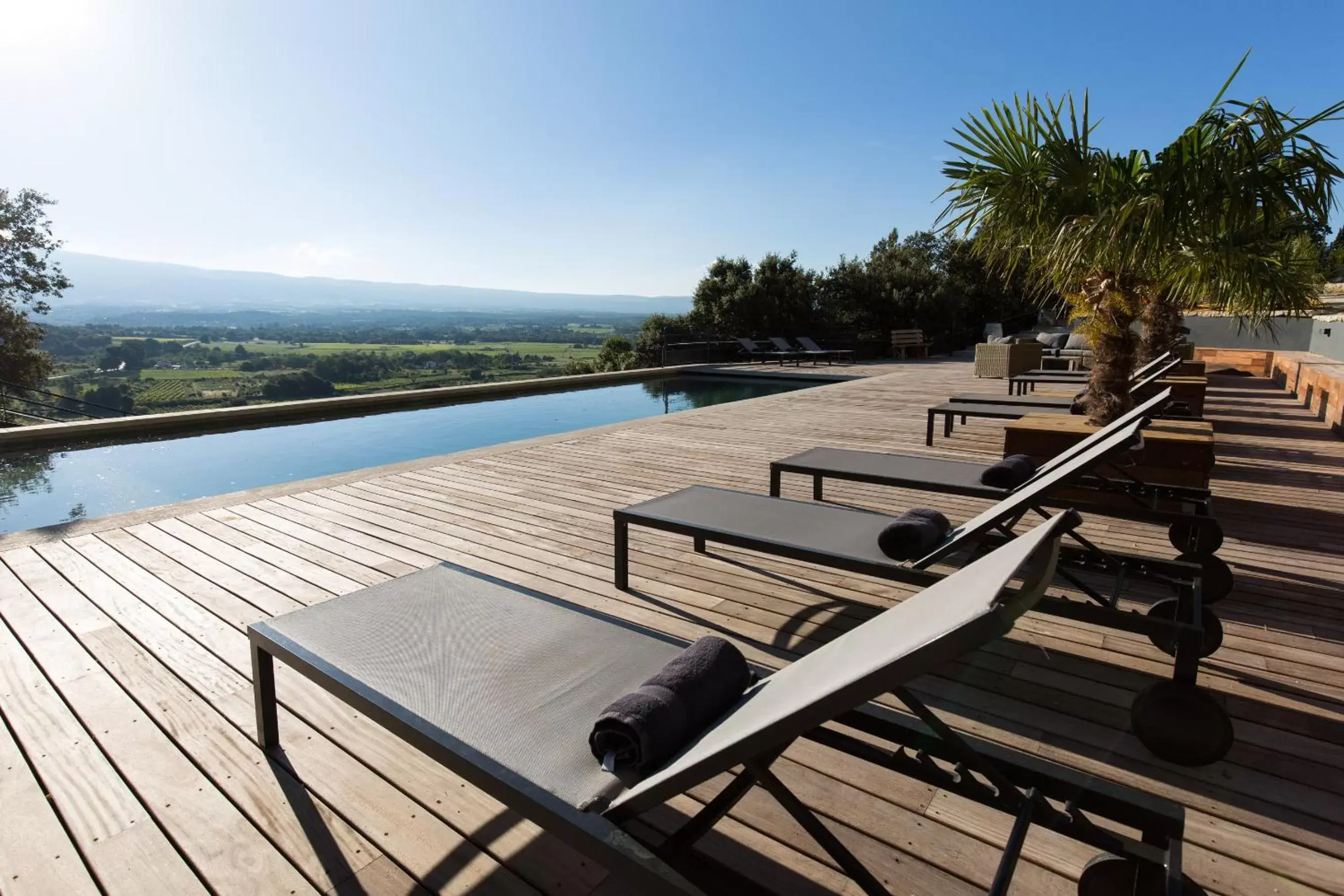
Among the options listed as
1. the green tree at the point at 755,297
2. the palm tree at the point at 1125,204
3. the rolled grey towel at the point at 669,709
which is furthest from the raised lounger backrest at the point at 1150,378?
the green tree at the point at 755,297

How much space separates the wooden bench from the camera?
17.8 m

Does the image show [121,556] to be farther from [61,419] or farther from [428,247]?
[428,247]

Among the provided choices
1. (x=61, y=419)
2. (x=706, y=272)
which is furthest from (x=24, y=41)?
(x=706, y=272)

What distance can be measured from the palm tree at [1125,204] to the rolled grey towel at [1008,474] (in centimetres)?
153

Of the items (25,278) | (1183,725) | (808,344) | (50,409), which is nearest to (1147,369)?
(1183,725)

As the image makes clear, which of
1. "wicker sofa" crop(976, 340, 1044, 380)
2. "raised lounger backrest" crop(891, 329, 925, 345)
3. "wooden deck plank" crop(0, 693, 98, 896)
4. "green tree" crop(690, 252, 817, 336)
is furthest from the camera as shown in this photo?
"green tree" crop(690, 252, 817, 336)

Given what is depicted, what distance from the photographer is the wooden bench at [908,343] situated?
1778cm

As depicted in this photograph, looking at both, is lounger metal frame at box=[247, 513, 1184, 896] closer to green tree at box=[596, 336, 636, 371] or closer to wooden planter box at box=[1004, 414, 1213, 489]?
wooden planter box at box=[1004, 414, 1213, 489]

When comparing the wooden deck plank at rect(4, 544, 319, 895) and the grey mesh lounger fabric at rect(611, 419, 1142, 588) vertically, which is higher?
the grey mesh lounger fabric at rect(611, 419, 1142, 588)

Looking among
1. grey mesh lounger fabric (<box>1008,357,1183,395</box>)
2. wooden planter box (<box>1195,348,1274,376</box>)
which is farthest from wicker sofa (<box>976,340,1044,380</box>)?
wooden planter box (<box>1195,348,1274,376</box>)

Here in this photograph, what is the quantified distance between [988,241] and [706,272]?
15.9 metres

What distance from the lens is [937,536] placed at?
2238 millimetres

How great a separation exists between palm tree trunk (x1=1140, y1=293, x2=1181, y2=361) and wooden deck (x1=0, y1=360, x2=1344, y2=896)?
3428mm

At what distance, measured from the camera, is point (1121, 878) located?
1.14 meters
